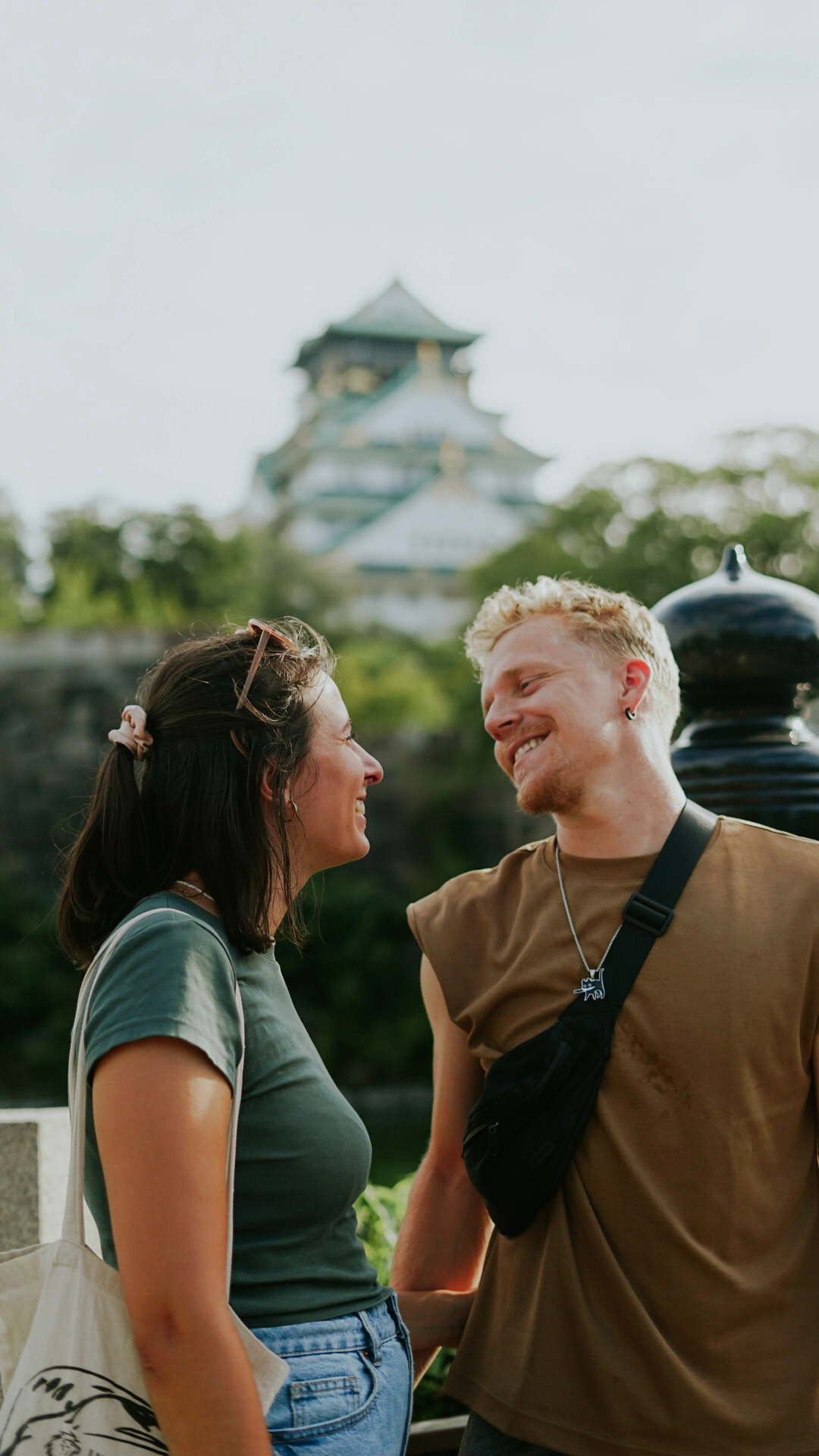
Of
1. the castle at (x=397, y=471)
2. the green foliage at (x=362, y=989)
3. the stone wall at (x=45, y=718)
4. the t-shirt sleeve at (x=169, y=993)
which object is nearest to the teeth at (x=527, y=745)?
the t-shirt sleeve at (x=169, y=993)

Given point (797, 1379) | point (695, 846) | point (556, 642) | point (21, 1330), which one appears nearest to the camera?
point (21, 1330)

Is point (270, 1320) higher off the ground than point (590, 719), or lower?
lower

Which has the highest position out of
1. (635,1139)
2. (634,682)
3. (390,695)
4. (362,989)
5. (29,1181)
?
(634,682)

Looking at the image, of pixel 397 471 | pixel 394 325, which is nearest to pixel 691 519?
pixel 397 471

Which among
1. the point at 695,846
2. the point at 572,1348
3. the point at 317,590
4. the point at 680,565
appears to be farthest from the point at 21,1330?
the point at 317,590

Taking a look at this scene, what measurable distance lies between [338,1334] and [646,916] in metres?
0.73

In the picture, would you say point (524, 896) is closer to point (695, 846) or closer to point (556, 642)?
point (695, 846)

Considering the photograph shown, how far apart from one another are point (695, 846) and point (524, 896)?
0.27 meters

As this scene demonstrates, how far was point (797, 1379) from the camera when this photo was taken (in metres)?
1.80

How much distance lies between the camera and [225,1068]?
140 centimetres

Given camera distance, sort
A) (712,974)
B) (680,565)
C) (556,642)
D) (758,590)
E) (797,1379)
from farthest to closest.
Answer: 1. (680,565)
2. (758,590)
3. (556,642)
4. (712,974)
5. (797,1379)

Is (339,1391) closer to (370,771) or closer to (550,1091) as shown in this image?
(550,1091)

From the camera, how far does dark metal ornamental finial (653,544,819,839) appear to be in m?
2.63

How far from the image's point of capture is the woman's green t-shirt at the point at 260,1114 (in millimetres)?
1398
